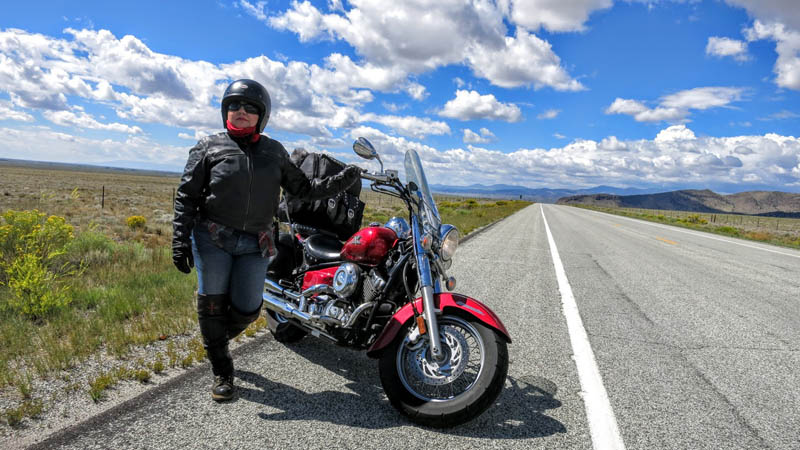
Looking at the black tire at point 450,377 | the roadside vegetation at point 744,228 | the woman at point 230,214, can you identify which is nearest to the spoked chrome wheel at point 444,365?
the black tire at point 450,377

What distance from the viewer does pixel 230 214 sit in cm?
280

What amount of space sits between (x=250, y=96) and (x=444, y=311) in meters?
1.89

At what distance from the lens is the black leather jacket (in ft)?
8.95

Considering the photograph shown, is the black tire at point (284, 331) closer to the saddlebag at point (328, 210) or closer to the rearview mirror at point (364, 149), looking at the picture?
the saddlebag at point (328, 210)

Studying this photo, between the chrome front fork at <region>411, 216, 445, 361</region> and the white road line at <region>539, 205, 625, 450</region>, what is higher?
the chrome front fork at <region>411, 216, 445, 361</region>

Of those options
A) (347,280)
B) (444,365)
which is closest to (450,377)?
(444,365)

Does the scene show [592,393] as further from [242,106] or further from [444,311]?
[242,106]

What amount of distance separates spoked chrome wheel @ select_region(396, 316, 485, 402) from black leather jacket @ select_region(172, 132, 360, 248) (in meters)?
1.24

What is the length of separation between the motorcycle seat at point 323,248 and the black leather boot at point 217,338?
789mm

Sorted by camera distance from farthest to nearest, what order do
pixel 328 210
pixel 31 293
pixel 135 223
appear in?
pixel 135 223, pixel 31 293, pixel 328 210

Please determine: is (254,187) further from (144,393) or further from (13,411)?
(13,411)

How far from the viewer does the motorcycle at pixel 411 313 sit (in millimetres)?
2617

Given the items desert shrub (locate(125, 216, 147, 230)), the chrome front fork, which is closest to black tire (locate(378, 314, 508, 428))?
the chrome front fork

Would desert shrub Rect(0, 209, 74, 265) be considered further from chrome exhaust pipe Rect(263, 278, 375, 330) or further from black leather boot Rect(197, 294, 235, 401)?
black leather boot Rect(197, 294, 235, 401)
